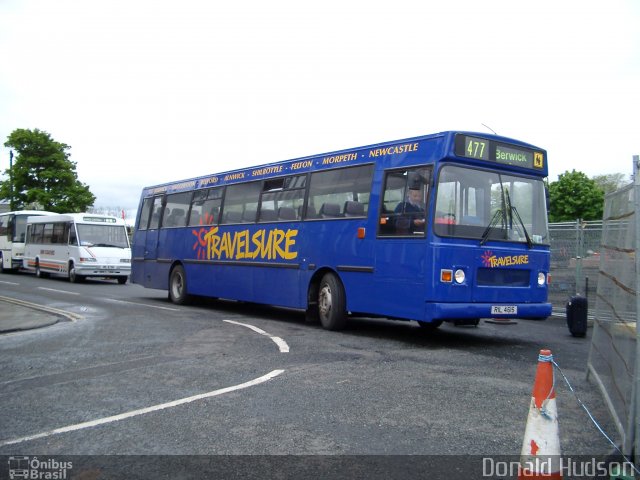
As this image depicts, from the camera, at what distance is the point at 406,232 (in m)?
9.44

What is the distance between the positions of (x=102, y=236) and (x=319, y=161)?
17.5 m

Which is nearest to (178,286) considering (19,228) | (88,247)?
(88,247)

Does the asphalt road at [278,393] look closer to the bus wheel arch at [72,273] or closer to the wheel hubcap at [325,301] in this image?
the wheel hubcap at [325,301]

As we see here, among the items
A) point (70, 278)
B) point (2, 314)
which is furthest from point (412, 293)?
point (70, 278)

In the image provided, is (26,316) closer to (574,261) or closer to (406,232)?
(406,232)

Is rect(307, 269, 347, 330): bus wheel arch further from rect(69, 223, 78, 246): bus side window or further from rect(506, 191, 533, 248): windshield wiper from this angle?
rect(69, 223, 78, 246): bus side window

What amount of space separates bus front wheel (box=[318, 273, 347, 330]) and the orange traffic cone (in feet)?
22.7

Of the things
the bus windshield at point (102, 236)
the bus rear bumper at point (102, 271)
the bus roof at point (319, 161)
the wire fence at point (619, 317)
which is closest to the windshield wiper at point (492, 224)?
the bus roof at point (319, 161)

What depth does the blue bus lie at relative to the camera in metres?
9.02

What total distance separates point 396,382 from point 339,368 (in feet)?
3.10

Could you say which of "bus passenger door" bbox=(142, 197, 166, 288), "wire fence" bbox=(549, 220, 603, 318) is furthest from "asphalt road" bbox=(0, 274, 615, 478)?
"bus passenger door" bbox=(142, 197, 166, 288)

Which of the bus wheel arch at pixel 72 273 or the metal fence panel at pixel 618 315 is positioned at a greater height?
the metal fence panel at pixel 618 315

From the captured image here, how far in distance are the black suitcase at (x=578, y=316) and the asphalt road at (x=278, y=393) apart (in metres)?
0.49

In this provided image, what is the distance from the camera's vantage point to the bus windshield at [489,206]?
355 inches
